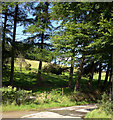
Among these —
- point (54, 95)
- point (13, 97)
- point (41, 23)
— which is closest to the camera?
point (13, 97)

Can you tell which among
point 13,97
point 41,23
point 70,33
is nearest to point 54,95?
point 13,97

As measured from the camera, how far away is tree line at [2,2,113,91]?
32.0 ft

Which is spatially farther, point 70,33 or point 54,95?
point 54,95

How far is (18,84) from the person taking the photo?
19.9 metres

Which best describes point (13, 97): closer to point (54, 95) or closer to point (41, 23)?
point (54, 95)

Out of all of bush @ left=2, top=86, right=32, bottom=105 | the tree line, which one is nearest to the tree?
the tree line

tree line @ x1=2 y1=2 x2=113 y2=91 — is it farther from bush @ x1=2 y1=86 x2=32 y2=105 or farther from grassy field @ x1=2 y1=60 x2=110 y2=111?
bush @ x1=2 y1=86 x2=32 y2=105

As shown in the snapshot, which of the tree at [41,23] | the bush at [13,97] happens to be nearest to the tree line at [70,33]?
the tree at [41,23]

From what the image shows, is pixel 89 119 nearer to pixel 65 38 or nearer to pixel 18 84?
pixel 65 38

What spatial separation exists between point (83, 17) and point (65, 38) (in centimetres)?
261

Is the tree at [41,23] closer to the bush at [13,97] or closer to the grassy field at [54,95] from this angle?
the grassy field at [54,95]

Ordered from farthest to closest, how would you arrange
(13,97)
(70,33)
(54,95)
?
(54,95) → (70,33) → (13,97)

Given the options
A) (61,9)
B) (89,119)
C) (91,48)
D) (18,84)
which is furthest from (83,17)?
(18,84)

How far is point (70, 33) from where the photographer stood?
11.0m
